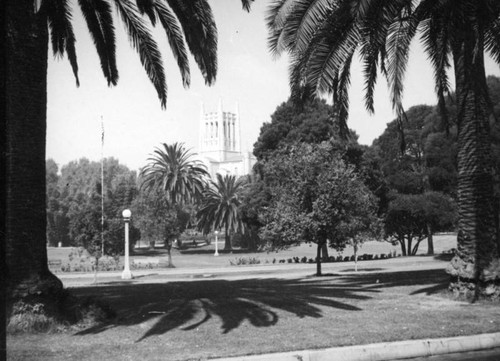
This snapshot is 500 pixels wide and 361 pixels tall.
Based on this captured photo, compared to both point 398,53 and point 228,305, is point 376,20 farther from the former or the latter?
point 228,305

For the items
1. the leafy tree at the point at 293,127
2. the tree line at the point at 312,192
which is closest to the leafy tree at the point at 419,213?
the tree line at the point at 312,192

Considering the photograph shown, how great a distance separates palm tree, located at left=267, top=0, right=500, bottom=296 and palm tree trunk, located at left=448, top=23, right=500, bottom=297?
0.06 feet

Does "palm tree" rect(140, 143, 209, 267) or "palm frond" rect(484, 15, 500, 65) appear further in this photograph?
"palm tree" rect(140, 143, 209, 267)

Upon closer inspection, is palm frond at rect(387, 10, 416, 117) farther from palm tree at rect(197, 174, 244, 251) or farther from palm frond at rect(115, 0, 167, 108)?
palm tree at rect(197, 174, 244, 251)

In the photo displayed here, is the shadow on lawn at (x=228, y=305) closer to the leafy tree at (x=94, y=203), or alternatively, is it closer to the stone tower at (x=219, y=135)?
the leafy tree at (x=94, y=203)

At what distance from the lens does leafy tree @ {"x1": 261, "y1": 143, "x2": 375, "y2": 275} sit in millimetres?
19625

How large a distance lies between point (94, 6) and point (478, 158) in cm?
895

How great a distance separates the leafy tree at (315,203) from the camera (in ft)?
64.4

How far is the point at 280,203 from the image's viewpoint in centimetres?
2038

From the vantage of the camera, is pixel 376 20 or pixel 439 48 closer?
pixel 376 20

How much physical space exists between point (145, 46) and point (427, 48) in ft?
21.1

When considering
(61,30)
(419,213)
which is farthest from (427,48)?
(419,213)

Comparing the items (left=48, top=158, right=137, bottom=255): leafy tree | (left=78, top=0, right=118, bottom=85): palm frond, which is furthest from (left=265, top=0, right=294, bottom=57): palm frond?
(left=48, top=158, right=137, bottom=255): leafy tree

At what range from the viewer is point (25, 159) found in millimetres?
8656
